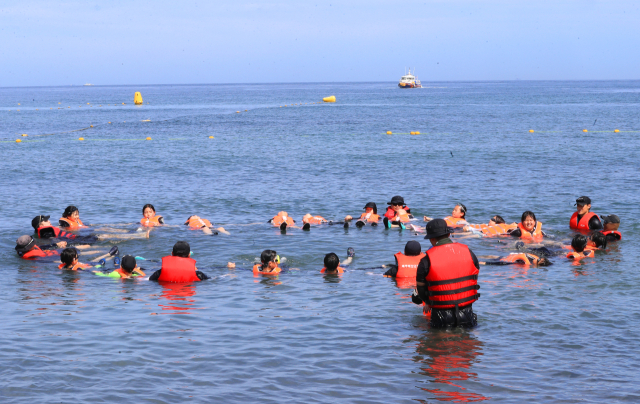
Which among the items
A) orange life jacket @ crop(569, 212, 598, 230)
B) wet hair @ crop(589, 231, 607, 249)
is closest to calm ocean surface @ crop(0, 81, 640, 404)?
wet hair @ crop(589, 231, 607, 249)

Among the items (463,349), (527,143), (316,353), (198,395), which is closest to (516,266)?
(463,349)

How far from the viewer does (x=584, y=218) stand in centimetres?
1912

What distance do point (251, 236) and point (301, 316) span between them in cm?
816

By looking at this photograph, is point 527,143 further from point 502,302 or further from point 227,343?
point 227,343

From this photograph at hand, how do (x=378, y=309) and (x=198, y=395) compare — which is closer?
(x=198, y=395)

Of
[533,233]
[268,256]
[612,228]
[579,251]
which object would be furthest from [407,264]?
[612,228]

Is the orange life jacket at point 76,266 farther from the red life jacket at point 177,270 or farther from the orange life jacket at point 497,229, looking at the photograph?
the orange life jacket at point 497,229

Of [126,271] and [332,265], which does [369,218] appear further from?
[126,271]

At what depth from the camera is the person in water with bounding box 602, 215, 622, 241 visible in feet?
57.1

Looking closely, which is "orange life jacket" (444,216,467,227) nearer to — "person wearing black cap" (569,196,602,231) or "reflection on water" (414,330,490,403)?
"person wearing black cap" (569,196,602,231)

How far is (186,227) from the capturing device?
818 inches

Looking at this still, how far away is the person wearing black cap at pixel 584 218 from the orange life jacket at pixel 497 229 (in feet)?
6.76

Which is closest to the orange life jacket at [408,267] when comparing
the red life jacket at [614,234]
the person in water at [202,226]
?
the red life jacket at [614,234]

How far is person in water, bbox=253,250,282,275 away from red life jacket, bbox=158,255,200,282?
64.8 inches
